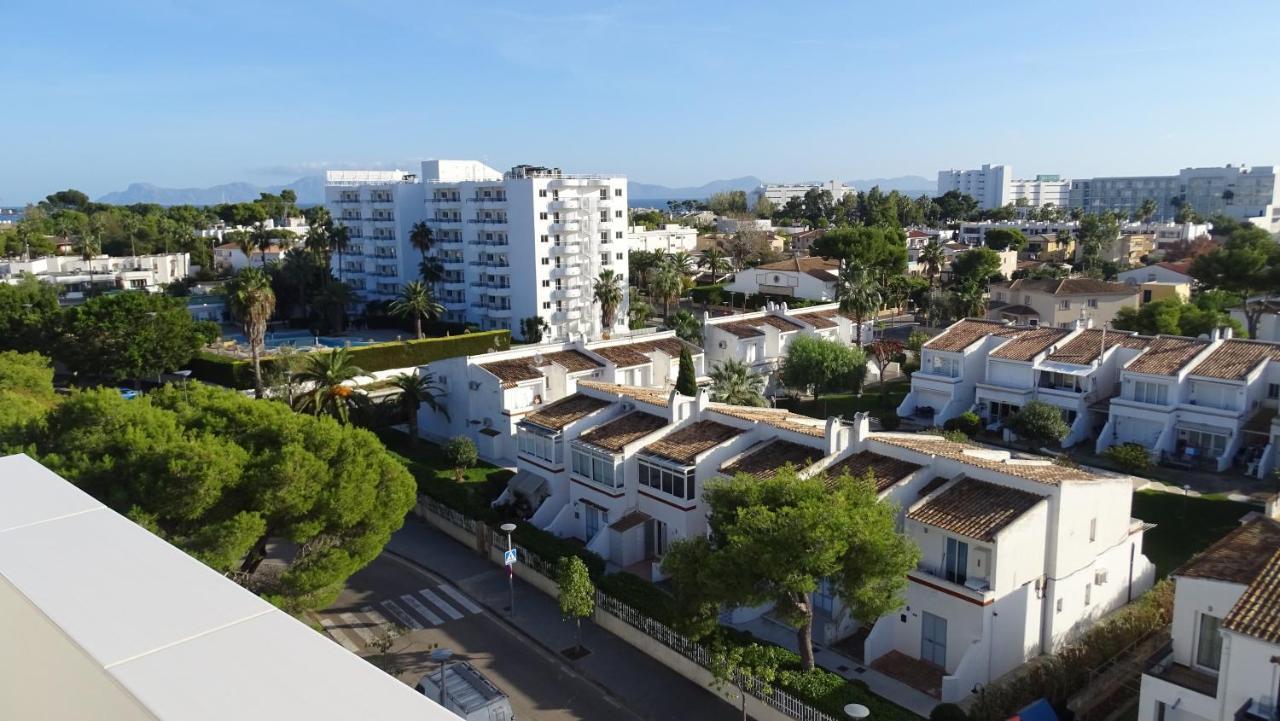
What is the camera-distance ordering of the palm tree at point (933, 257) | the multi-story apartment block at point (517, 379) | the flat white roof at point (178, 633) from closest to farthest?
1. the flat white roof at point (178, 633)
2. the multi-story apartment block at point (517, 379)
3. the palm tree at point (933, 257)

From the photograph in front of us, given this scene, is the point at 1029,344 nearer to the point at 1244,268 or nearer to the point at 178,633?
the point at 1244,268

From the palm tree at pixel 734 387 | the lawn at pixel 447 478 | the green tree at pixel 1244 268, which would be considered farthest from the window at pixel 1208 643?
the green tree at pixel 1244 268

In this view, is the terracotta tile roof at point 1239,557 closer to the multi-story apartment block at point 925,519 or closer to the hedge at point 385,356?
the multi-story apartment block at point 925,519

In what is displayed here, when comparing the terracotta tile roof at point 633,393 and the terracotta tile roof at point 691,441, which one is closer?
the terracotta tile roof at point 691,441

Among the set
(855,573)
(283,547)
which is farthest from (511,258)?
(855,573)

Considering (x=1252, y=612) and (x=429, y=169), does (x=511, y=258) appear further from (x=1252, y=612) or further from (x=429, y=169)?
(x=1252, y=612)

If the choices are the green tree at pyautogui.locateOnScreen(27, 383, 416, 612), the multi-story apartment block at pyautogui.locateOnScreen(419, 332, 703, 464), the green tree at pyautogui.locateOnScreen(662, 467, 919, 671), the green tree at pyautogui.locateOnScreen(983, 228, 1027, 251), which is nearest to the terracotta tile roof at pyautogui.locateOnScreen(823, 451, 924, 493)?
the green tree at pyautogui.locateOnScreen(662, 467, 919, 671)
